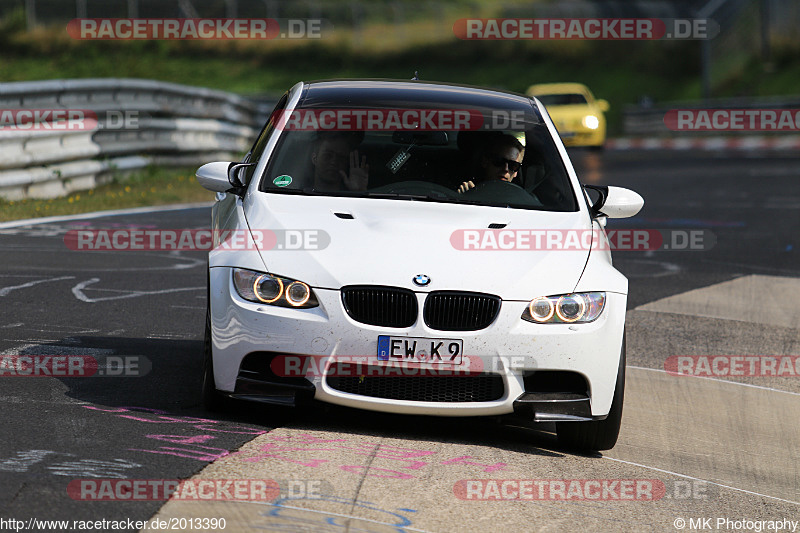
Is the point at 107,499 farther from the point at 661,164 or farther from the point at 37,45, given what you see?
the point at 37,45

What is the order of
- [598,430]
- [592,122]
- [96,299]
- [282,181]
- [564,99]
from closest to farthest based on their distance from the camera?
[598,430] < [282,181] < [96,299] < [592,122] < [564,99]

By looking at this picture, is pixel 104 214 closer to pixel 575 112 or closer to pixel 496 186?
pixel 496 186

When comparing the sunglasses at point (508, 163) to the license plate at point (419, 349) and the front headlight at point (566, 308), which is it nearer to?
the front headlight at point (566, 308)

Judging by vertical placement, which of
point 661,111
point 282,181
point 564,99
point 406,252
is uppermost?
point 564,99

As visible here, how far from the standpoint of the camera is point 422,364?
17.5 ft

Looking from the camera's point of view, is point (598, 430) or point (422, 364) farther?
point (598, 430)

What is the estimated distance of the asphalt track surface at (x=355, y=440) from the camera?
457 cm

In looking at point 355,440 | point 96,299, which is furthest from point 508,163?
point 96,299

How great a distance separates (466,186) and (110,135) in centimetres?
1029

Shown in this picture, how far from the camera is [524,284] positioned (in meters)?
5.48

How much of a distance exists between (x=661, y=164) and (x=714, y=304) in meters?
16.7

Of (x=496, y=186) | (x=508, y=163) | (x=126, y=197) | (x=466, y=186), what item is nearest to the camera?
(x=496, y=186)

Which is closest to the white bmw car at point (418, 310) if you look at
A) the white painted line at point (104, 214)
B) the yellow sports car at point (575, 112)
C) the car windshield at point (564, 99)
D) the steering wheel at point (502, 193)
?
the steering wheel at point (502, 193)

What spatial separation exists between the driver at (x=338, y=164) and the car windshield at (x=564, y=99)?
25.6 meters
